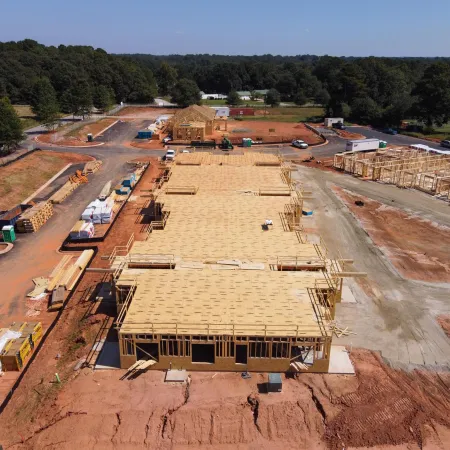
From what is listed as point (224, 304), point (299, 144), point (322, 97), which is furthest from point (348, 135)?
point (224, 304)

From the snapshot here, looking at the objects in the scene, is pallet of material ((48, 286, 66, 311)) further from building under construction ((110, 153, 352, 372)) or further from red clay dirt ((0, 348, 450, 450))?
red clay dirt ((0, 348, 450, 450))

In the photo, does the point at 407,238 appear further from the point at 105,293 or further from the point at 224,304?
the point at 105,293

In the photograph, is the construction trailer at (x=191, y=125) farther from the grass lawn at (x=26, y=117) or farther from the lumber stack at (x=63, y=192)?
the lumber stack at (x=63, y=192)

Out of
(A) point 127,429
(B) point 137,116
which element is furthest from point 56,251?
(B) point 137,116

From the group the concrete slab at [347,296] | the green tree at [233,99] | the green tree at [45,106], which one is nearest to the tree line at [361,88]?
the green tree at [233,99]

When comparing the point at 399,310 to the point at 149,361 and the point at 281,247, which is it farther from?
the point at 149,361

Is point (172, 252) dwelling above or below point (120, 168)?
above
